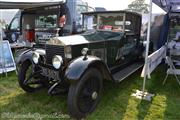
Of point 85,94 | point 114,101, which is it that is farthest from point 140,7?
point 85,94

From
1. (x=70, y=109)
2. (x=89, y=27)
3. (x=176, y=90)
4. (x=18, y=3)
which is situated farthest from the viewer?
(x=18, y=3)

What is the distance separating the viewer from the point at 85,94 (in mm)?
3562

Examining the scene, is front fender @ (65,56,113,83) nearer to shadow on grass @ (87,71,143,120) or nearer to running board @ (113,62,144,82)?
shadow on grass @ (87,71,143,120)

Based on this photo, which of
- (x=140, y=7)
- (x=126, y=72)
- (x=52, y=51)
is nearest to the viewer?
(x=52, y=51)

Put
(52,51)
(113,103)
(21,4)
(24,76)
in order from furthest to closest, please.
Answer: (21,4) < (24,76) < (113,103) < (52,51)

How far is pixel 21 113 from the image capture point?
143 inches

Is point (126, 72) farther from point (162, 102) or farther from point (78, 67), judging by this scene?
point (78, 67)

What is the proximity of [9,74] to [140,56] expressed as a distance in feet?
11.9

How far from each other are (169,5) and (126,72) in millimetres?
2458

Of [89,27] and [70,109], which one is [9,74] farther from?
[70,109]

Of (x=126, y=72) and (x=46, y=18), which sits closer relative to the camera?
(x=126, y=72)

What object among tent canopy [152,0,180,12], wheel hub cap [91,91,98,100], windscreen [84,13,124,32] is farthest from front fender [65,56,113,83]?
tent canopy [152,0,180,12]

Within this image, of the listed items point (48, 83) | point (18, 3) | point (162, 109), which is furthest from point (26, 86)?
point (18, 3)

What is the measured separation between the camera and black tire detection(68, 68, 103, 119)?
3297 millimetres
